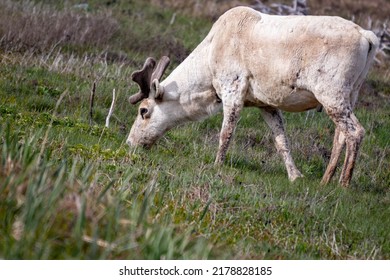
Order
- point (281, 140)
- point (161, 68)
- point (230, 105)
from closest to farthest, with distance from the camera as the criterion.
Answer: point (230, 105) → point (281, 140) → point (161, 68)

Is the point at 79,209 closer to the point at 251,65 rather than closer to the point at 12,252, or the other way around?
the point at 12,252

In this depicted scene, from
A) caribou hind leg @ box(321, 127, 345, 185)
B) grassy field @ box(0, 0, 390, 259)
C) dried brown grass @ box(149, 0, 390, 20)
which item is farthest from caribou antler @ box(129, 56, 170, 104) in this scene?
dried brown grass @ box(149, 0, 390, 20)

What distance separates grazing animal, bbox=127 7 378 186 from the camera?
9539 mm

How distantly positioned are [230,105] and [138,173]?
2.31m

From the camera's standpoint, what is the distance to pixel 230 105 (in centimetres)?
1084

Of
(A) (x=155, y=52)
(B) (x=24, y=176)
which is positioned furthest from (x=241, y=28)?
(A) (x=155, y=52)

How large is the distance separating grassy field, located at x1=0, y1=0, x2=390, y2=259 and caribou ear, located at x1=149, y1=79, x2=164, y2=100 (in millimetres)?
759

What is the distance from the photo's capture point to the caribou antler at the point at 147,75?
1180 centimetres

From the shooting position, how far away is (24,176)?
595cm

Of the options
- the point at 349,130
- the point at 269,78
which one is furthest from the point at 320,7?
the point at 349,130

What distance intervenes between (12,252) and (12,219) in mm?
572

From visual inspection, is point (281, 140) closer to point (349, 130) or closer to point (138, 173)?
point (349, 130)

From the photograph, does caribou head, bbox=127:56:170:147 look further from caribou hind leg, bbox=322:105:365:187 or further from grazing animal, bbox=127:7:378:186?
caribou hind leg, bbox=322:105:365:187

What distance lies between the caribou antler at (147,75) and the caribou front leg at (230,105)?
1.27 metres
